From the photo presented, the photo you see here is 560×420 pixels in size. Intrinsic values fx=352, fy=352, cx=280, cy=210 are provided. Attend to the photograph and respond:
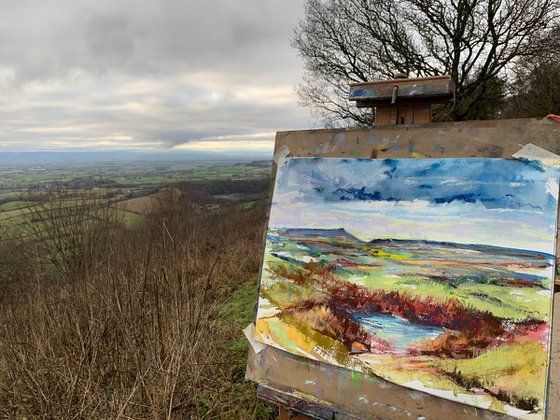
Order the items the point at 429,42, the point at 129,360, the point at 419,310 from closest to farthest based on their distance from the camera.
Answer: the point at 419,310
the point at 129,360
the point at 429,42

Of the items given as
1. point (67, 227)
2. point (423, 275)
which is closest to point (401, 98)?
point (423, 275)

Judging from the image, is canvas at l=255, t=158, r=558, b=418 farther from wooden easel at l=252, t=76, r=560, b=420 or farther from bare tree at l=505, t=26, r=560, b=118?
bare tree at l=505, t=26, r=560, b=118

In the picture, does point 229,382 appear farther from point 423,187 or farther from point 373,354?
point 423,187

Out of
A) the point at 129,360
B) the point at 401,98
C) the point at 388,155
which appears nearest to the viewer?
the point at 388,155

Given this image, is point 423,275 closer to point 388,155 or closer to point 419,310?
point 419,310

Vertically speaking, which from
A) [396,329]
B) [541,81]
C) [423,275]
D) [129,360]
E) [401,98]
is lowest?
[129,360]

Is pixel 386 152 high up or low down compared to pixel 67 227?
up

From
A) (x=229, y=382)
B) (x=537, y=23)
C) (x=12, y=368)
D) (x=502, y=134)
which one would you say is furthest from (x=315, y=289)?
(x=537, y=23)

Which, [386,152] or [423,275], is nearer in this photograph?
[423,275]
